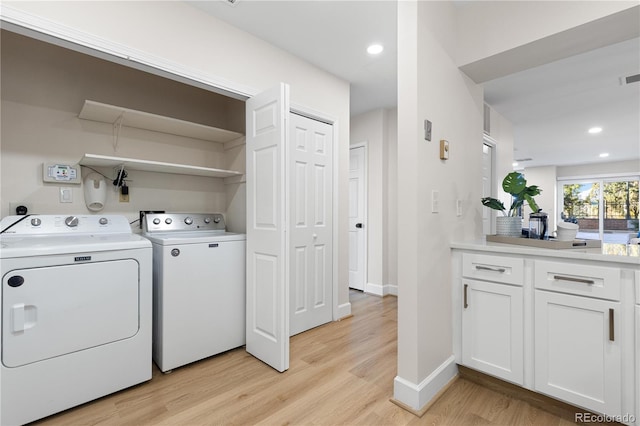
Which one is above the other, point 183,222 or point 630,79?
point 630,79

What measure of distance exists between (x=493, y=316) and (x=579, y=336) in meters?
0.40

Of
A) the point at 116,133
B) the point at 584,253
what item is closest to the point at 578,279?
the point at 584,253

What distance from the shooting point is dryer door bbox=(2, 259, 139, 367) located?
5.05ft

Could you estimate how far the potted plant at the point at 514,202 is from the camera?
2.06 meters

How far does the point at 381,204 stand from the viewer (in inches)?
161

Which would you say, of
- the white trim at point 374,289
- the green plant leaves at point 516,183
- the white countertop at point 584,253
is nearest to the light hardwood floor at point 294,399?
the white countertop at point 584,253

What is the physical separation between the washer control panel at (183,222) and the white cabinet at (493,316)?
7.09 ft

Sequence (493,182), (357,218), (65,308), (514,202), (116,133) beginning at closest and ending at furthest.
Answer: (65,308), (514,202), (116,133), (493,182), (357,218)

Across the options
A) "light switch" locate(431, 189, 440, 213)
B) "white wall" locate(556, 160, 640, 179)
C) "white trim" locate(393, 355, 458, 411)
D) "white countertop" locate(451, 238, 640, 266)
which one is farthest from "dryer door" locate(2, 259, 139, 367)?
"white wall" locate(556, 160, 640, 179)

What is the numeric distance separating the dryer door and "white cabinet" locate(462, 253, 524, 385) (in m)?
2.08

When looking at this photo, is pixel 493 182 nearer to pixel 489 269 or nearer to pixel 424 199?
pixel 489 269

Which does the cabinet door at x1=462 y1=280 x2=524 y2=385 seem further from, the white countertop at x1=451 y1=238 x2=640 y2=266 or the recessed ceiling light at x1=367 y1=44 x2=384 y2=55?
the recessed ceiling light at x1=367 y1=44 x2=384 y2=55

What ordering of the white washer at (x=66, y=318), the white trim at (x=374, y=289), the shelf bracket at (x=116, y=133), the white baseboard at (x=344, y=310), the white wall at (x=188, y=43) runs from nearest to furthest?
the white washer at (x=66, y=318), the white wall at (x=188, y=43), the shelf bracket at (x=116, y=133), the white baseboard at (x=344, y=310), the white trim at (x=374, y=289)

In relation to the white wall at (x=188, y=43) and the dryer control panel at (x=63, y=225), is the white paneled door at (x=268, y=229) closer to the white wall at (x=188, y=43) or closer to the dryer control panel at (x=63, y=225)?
the white wall at (x=188, y=43)
